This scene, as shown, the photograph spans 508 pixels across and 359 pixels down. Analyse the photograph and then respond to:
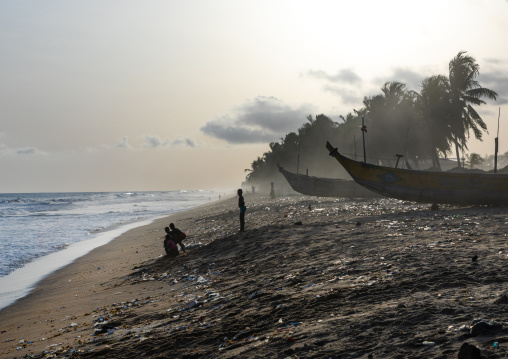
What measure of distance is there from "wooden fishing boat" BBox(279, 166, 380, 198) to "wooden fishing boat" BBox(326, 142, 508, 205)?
34.9 ft

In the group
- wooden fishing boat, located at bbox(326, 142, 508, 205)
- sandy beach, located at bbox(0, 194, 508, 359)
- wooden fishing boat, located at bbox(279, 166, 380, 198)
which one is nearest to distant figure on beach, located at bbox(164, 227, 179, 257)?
sandy beach, located at bbox(0, 194, 508, 359)

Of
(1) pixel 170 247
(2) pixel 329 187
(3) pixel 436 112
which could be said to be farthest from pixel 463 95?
(1) pixel 170 247

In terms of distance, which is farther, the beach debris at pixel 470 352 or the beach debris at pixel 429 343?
the beach debris at pixel 429 343

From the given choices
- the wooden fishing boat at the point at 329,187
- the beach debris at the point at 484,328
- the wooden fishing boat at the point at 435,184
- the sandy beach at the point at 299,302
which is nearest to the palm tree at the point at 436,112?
the wooden fishing boat at the point at 329,187

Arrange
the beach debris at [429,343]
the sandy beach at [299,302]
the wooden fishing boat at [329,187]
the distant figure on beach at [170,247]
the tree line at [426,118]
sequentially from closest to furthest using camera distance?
1. the beach debris at [429,343]
2. the sandy beach at [299,302]
3. the distant figure on beach at [170,247]
4. the wooden fishing boat at [329,187]
5. the tree line at [426,118]

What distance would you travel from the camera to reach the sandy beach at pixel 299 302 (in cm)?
537

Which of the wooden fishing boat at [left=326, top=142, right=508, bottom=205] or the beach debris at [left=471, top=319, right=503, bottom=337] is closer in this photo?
the beach debris at [left=471, top=319, right=503, bottom=337]

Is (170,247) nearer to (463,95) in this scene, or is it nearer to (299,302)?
(299,302)

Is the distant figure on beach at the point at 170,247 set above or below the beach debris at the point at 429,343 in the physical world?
below

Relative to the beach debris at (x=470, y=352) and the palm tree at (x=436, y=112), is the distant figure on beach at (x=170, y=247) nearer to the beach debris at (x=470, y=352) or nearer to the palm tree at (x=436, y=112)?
the beach debris at (x=470, y=352)

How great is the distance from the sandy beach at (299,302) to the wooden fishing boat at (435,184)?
7.24 meters

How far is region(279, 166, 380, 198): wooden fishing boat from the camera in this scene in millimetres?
34188

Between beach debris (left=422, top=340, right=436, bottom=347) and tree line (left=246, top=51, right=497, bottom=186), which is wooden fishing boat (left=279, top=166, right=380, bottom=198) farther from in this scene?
beach debris (left=422, top=340, right=436, bottom=347)

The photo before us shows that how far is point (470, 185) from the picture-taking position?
21141mm
